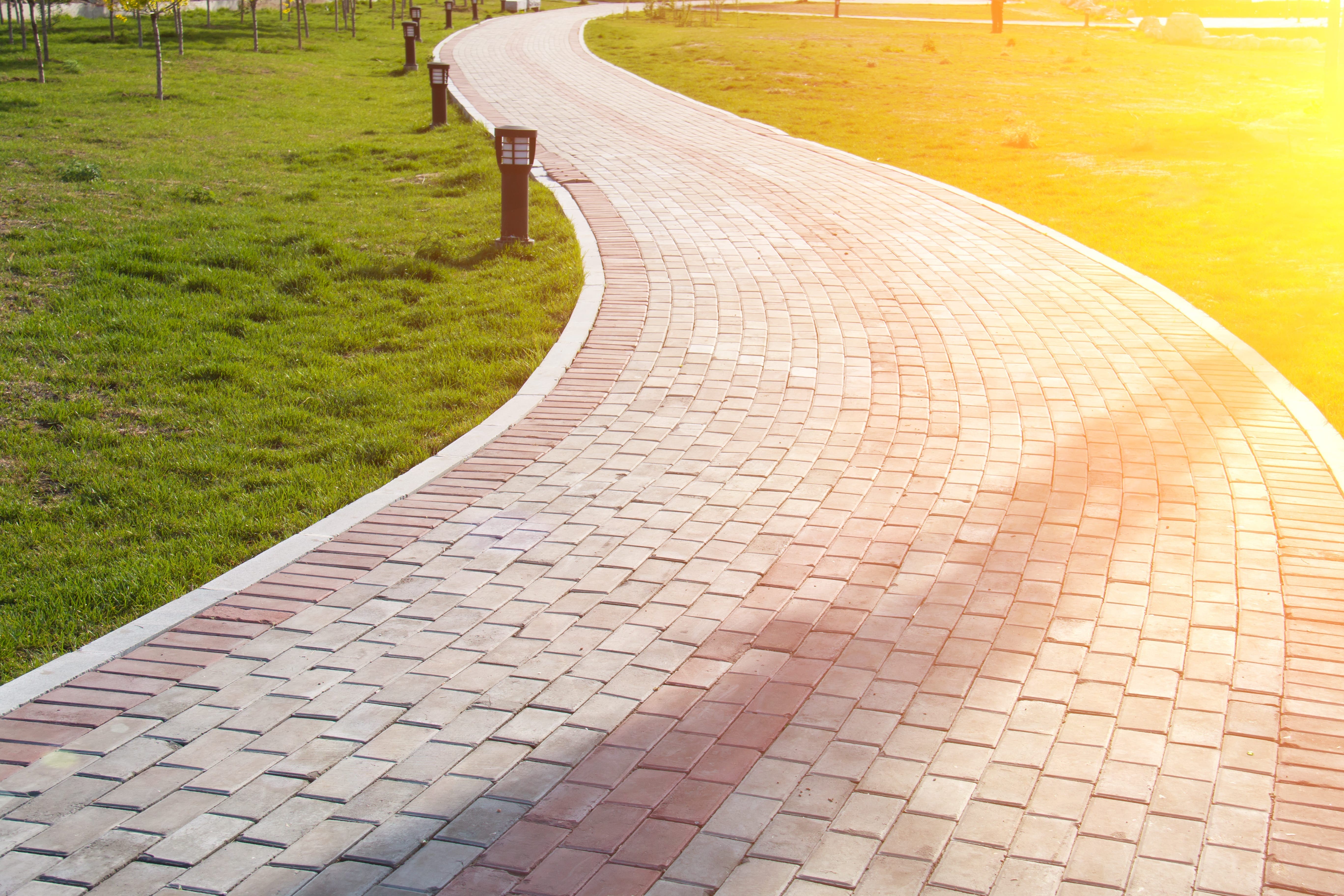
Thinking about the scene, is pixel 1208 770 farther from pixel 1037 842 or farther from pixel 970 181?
pixel 970 181

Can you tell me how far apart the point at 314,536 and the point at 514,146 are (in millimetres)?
5353

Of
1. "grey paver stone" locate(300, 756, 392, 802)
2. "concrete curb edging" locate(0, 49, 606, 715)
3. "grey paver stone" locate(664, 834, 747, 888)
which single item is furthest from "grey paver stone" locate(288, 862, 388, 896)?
"concrete curb edging" locate(0, 49, 606, 715)

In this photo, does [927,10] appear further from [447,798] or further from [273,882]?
[273,882]

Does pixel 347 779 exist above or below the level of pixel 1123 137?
below

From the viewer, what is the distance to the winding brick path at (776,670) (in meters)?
2.96

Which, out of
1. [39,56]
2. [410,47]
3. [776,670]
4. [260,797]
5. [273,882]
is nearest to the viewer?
[273,882]

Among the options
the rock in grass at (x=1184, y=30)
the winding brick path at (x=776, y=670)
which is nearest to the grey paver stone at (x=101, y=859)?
the winding brick path at (x=776, y=670)

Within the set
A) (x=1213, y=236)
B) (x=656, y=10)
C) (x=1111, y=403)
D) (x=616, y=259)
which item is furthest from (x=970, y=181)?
(x=656, y=10)

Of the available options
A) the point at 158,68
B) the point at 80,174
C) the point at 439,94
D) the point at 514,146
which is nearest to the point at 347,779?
the point at 514,146

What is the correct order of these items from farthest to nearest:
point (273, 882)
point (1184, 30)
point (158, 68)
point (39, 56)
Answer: point (1184, 30), point (39, 56), point (158, 68), point (273, 882)

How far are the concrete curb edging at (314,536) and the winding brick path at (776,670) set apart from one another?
0.09 meters

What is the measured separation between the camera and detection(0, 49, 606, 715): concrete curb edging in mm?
3760

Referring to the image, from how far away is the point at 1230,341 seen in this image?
7.39 meters

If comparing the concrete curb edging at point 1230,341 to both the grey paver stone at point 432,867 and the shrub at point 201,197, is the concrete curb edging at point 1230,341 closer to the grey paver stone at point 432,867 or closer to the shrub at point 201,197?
the grey paver stone at point 432,867
